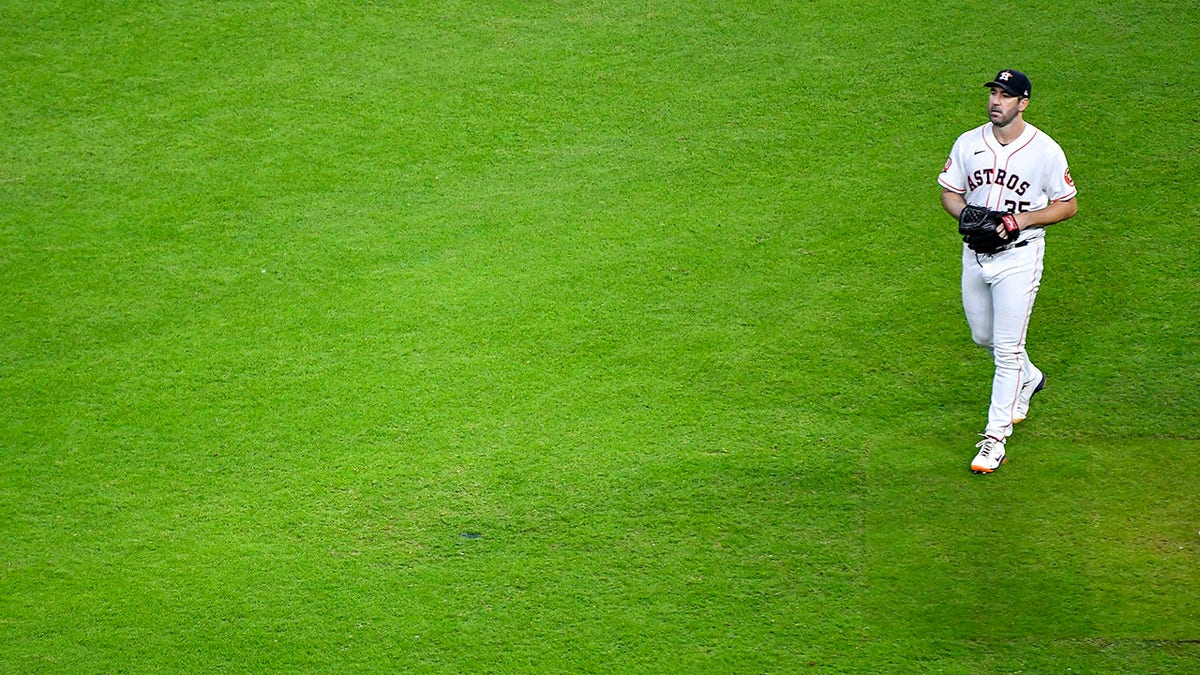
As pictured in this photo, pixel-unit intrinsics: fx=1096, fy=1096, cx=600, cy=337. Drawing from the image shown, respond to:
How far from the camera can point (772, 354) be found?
516 centimetres

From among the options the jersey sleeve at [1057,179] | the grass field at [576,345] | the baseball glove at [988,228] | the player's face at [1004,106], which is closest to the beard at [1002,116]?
the player's face at [1004,106]

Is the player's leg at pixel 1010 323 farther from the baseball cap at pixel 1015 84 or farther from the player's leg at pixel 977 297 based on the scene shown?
→ the baseball cap at pixel 1015 84

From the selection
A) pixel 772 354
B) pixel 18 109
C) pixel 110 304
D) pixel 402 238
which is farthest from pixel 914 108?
pixel 18 109

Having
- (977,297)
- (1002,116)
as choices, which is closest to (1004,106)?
(1002,116)

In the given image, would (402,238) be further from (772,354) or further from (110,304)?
(772,354)

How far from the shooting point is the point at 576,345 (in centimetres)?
529

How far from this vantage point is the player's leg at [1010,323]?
435cm

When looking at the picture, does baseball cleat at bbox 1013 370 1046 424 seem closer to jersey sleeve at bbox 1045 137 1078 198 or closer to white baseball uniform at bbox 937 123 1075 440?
white baseball uniform at bbox 937 123 1075 440

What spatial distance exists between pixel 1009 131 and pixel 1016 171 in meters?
0.16

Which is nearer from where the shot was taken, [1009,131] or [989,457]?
[1009,131]

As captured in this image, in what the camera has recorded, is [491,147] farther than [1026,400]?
Yes

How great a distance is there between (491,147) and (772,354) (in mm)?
2196

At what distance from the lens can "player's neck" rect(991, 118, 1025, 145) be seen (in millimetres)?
4266

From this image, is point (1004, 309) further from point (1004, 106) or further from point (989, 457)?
point (1004, 106)
